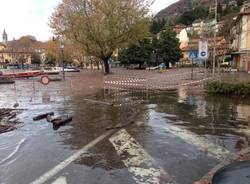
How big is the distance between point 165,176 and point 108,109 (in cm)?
911

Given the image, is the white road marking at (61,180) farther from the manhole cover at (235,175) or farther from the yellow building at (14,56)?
the yellow building at (14,56)

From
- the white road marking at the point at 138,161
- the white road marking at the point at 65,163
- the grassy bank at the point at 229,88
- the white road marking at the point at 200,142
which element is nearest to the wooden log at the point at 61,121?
the white road marking at the point at 65,163

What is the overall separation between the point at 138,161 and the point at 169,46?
64871 mm

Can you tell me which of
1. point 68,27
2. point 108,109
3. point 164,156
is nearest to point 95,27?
point 68,27

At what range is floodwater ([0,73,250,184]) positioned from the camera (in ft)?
22.8

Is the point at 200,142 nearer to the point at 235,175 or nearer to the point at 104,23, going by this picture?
the point at 235,175

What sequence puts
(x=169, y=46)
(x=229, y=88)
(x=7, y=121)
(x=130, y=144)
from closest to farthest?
(x=130, y=144), (x=7, y=121), (x=229, y=88), (x=169, y=46)

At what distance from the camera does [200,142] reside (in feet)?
30.2

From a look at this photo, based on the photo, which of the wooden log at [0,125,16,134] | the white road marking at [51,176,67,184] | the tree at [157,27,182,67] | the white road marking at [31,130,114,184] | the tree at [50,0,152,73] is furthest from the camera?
the tree at [157,27,182,67]

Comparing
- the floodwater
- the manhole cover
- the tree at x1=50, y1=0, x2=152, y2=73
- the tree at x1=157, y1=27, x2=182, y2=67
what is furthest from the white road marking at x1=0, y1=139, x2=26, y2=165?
the tree at x1=157, y1=27, x2=182, y2=67

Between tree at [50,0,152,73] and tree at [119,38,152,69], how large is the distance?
68.3ft

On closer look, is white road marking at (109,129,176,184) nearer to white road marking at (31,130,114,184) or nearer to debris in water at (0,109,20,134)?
white road marking at (31,130,114,184)

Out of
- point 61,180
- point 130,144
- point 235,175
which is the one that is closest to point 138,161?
point 130,144

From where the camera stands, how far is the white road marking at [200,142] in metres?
8.15
